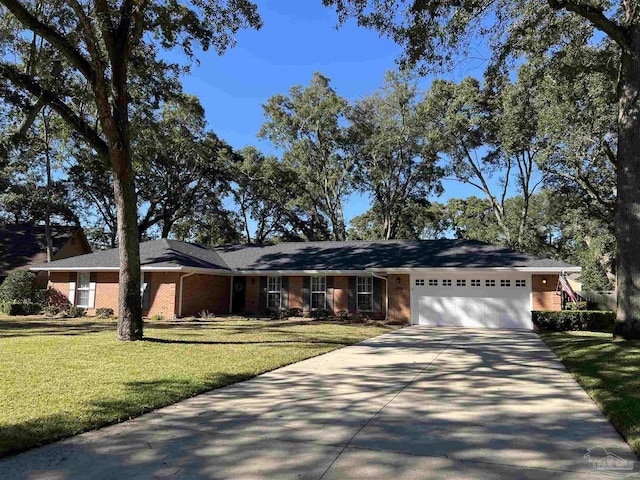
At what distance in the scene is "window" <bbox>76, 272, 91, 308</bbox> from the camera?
74.0 ft

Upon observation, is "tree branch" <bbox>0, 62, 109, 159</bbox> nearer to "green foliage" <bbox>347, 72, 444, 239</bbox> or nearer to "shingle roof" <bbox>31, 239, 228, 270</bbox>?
"shingle roof" <bbox>31, 239, 228, 270</bbox>

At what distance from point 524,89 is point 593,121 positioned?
3.45 metres

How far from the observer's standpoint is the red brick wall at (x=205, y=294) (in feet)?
69.1

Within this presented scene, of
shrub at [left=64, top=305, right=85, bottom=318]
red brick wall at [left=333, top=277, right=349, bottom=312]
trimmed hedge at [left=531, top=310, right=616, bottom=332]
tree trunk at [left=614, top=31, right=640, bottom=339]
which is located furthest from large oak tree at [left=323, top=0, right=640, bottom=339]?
shrub at [left=64, top=305, right=85, bottom=318]

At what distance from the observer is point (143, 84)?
49.7 feet

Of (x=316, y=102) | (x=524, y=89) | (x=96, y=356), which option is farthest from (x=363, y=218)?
(x=96, y=356)

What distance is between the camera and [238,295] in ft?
78.8

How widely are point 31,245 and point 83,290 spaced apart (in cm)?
1175

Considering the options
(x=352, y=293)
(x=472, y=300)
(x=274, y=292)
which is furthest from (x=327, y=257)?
(x=472, y=300)

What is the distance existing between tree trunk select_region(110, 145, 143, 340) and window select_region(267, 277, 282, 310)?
1085 cm

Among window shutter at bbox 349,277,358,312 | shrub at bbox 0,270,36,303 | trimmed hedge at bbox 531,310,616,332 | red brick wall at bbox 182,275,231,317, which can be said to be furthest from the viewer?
shrub at bbox 0,270,36,303

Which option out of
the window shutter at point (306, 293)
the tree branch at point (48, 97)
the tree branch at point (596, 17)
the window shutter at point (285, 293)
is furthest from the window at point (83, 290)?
the tree branch at point (596, 17)

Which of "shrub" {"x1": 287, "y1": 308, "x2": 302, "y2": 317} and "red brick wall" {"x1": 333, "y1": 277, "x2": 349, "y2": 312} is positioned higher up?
"red brick wall" {"x1": 333, "y1": 277, "x2": 349, "y2": 312}

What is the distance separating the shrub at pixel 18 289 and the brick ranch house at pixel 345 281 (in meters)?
1.65
